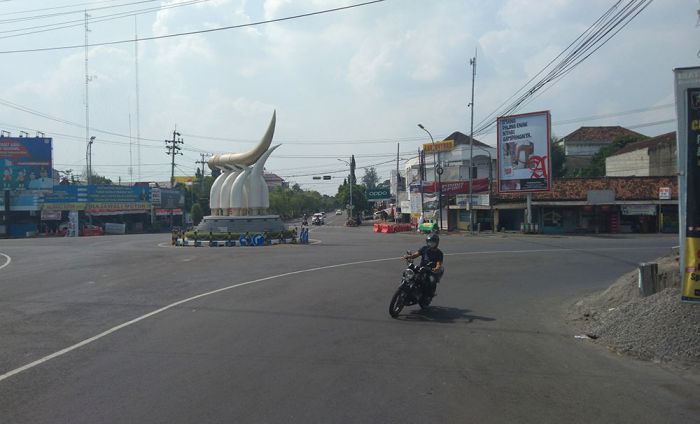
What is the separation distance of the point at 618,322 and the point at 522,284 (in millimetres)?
6076

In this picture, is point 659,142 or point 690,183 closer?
point 690,183

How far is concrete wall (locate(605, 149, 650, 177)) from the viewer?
52.8 metres

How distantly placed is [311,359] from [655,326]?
191 inches

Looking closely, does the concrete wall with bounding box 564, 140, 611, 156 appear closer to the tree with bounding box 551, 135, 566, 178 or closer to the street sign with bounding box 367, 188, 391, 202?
the tree with bounding box 551, 135, 566, 178

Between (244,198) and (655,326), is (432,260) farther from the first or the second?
(244,198)

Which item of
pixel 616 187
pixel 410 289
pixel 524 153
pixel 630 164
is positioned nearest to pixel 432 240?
pixel 410 289

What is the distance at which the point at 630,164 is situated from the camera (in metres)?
55.4

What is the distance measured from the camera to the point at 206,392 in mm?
5859

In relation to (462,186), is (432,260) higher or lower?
lower

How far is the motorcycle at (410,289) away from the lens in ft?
33.4

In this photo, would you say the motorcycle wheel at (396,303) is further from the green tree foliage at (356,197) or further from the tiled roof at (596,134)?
the green tree foliage at (356,197)

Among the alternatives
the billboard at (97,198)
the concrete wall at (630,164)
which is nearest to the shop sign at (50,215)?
the billboard at (97,198)

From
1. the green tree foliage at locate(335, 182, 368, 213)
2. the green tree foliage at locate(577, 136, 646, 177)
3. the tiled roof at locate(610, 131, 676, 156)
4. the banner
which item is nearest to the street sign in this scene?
the green tree foliage at locate(335, 182, 368, 213)

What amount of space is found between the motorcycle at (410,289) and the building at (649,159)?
44.5 m
